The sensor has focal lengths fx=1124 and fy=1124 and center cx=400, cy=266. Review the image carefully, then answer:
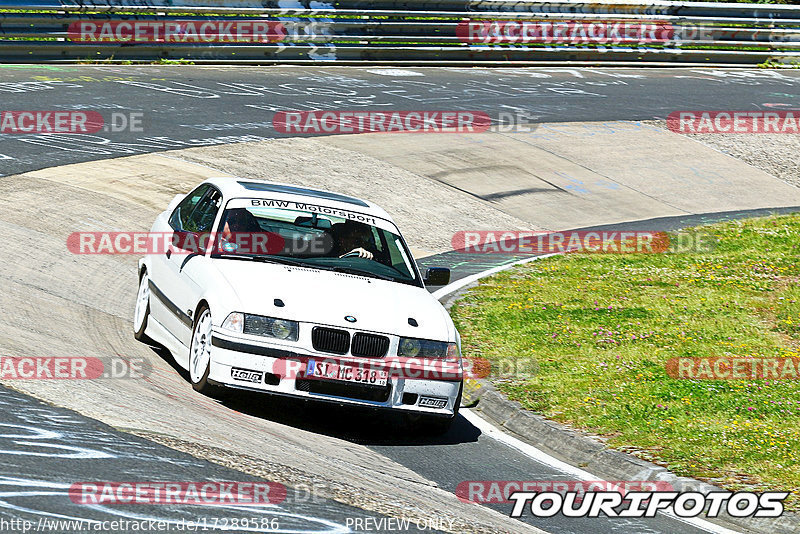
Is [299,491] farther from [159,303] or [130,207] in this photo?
[130,207]

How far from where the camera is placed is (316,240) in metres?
9.17

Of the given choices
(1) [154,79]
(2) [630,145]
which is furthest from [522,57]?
(1) [154,79]

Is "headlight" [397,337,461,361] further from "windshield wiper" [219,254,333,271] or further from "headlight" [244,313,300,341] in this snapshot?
"windshield wiper" [219,254,333,271]

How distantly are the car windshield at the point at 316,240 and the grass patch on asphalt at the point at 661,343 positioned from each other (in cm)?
154

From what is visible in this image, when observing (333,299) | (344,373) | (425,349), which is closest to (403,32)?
(333,299)

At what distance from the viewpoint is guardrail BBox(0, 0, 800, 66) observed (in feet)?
76.0

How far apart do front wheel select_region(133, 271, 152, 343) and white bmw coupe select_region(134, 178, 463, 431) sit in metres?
0.02

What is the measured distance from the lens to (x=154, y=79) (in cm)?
2280

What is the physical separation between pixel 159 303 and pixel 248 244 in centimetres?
96

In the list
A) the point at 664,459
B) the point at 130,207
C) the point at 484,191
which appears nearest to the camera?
the point at 664,459

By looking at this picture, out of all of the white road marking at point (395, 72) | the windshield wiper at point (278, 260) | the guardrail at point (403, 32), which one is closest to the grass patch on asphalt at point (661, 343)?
the windshield wiper at point (278, 260)

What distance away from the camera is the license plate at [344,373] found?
7.68m

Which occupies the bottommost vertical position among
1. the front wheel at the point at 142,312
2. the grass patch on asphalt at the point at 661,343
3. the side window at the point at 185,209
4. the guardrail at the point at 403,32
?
the grass patch on asphalt at the point at 661,343

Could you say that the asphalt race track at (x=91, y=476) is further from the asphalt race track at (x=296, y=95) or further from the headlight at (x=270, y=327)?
the asphalt race track at (x=296, y=95)
